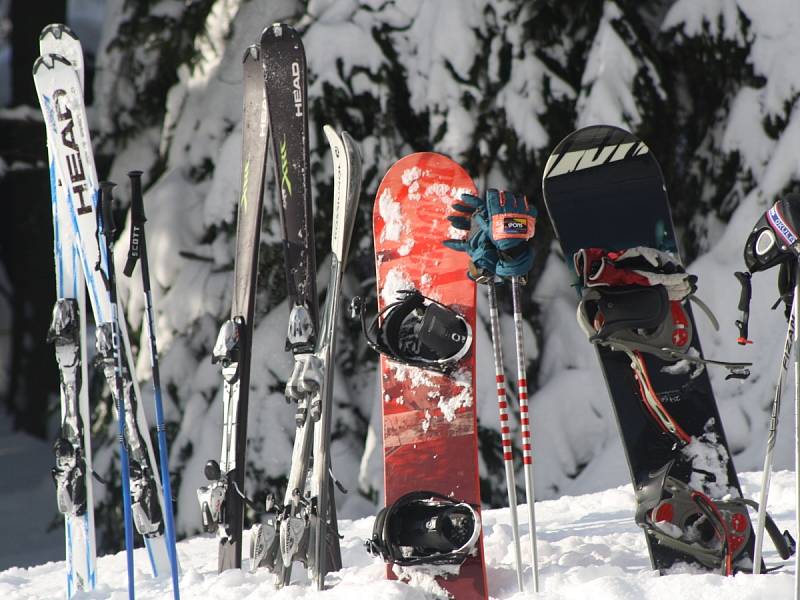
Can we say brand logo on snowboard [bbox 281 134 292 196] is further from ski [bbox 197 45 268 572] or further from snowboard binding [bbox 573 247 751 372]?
snowboard binding [bbox 573 247 751 372]

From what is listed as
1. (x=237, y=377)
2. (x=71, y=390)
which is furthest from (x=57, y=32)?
(x=237, y=377)

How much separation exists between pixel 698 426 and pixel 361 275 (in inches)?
132

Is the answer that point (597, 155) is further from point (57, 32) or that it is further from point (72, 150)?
point (57, 32)

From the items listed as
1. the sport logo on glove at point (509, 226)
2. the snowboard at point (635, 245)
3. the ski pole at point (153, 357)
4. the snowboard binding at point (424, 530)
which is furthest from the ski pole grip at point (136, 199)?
the snowboard at point (635, 245)

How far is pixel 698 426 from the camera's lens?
11.0 feet

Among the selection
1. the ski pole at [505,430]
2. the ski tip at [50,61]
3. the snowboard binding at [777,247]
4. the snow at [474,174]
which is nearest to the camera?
the snowboard binding at [777,247]

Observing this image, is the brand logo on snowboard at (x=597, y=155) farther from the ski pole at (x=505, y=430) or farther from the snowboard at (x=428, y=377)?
the ski pole at (x=505, y=430)

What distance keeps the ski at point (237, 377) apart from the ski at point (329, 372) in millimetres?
370

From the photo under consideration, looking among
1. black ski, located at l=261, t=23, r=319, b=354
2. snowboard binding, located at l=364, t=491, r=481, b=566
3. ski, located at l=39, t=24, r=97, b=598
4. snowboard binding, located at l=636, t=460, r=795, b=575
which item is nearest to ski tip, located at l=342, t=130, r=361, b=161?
black ski, located at l=261, t=23, r=319, b=354

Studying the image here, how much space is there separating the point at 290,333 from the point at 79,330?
98 cm

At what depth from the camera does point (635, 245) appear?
3.47 m

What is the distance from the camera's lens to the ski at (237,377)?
370 centimetres

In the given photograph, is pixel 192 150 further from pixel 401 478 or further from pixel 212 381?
pixel 401 478

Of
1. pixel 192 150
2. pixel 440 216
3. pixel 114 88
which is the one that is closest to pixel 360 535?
pixel 440 216
